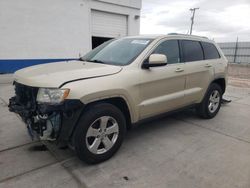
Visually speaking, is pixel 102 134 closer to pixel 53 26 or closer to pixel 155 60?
pixel 155 60

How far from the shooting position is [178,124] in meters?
4.43

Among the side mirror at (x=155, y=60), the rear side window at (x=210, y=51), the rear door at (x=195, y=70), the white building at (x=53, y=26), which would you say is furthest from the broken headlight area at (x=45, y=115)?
the white building at (x=53, y=26)

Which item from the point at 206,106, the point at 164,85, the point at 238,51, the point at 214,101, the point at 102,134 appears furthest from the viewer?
the point at 238,51

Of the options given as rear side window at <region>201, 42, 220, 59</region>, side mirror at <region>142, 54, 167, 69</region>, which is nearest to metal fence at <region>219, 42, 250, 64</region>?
rear side window at <region>201, 42, 220, 59</region>

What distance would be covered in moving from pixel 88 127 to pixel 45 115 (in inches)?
21.1

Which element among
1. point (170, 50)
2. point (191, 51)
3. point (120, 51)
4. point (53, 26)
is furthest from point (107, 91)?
point (53, 26)

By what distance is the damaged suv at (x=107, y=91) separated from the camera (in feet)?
8.11

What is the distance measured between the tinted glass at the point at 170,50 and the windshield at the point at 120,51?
258mm

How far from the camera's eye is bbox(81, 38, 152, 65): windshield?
327cm

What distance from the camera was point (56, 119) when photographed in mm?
2475

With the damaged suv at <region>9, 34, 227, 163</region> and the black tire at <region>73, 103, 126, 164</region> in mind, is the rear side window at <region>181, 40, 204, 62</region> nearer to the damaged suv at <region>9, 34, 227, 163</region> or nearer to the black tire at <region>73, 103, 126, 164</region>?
the damaged suv at <region>9, 34, 227, 163</region>

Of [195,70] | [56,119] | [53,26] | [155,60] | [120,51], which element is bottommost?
[56,119]

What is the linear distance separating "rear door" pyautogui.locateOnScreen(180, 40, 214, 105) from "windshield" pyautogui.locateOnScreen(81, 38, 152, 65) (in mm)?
989

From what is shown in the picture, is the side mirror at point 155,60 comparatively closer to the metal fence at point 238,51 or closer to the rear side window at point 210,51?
the rear side window at point 210,51
